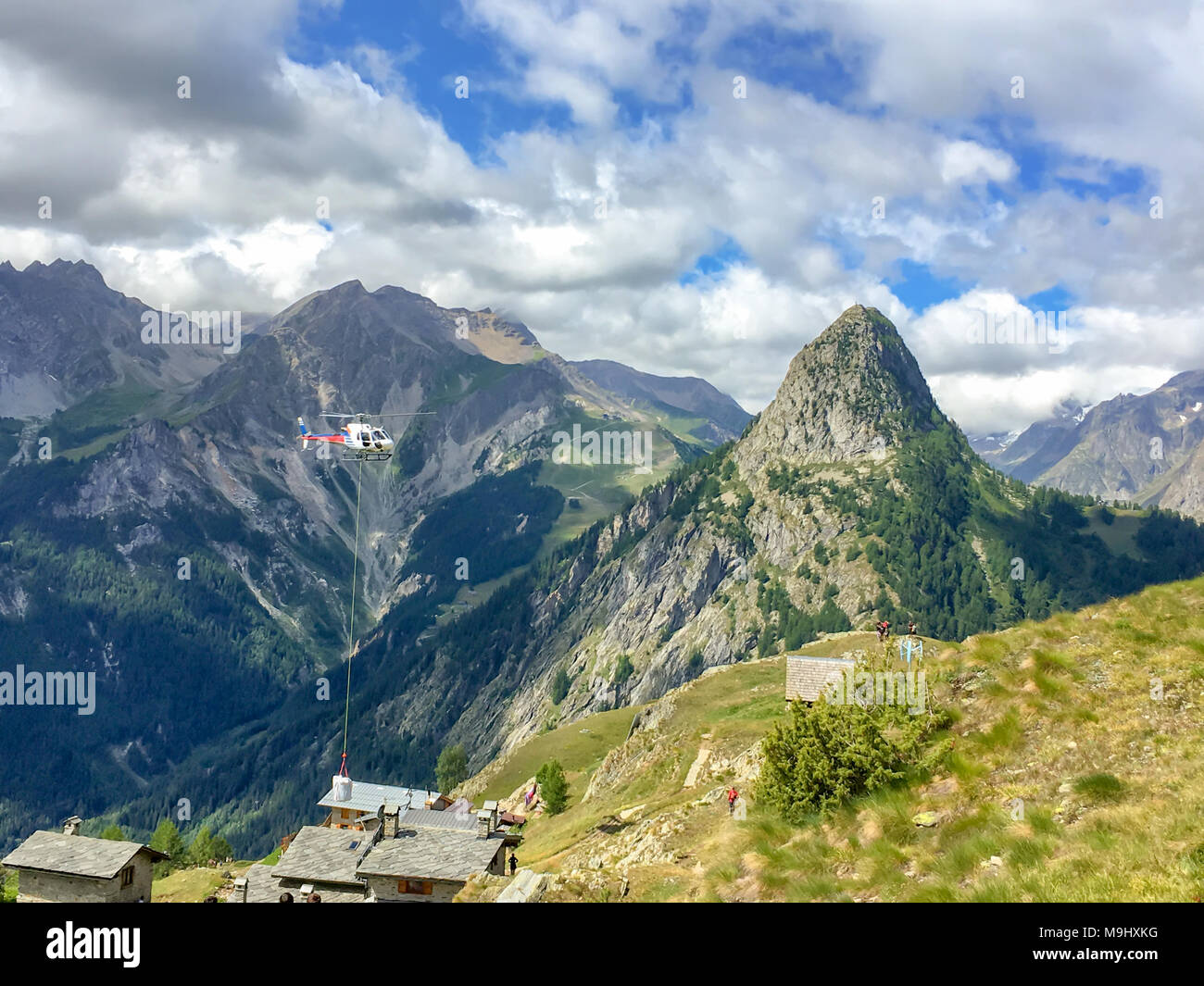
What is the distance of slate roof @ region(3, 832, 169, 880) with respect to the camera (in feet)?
181

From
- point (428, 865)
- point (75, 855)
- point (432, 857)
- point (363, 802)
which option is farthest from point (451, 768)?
point (428, 865)

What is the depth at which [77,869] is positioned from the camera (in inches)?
2175

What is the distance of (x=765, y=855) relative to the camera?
78.4 feet

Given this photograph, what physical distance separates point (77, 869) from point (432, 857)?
2759 cm

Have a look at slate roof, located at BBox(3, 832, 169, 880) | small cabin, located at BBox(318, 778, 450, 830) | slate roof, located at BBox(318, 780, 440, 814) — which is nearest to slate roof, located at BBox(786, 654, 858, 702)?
slate roof, located at BBox(3, 832, 169, 880)

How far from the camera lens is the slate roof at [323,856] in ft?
168

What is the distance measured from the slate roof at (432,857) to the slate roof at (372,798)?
43.6 metres

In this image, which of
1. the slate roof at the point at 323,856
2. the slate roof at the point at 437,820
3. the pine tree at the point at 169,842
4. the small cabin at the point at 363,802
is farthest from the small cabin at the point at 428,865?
the pine tree at the point at 169,842

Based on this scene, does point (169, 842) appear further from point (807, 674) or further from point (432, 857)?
point (807, 674)

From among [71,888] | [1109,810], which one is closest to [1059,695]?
[1109,810]

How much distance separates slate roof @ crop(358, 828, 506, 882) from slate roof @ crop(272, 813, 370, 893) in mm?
2251

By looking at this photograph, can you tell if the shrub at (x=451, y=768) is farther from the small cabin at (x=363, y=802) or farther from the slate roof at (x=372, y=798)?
the small cabin at (x=363, y=802)
